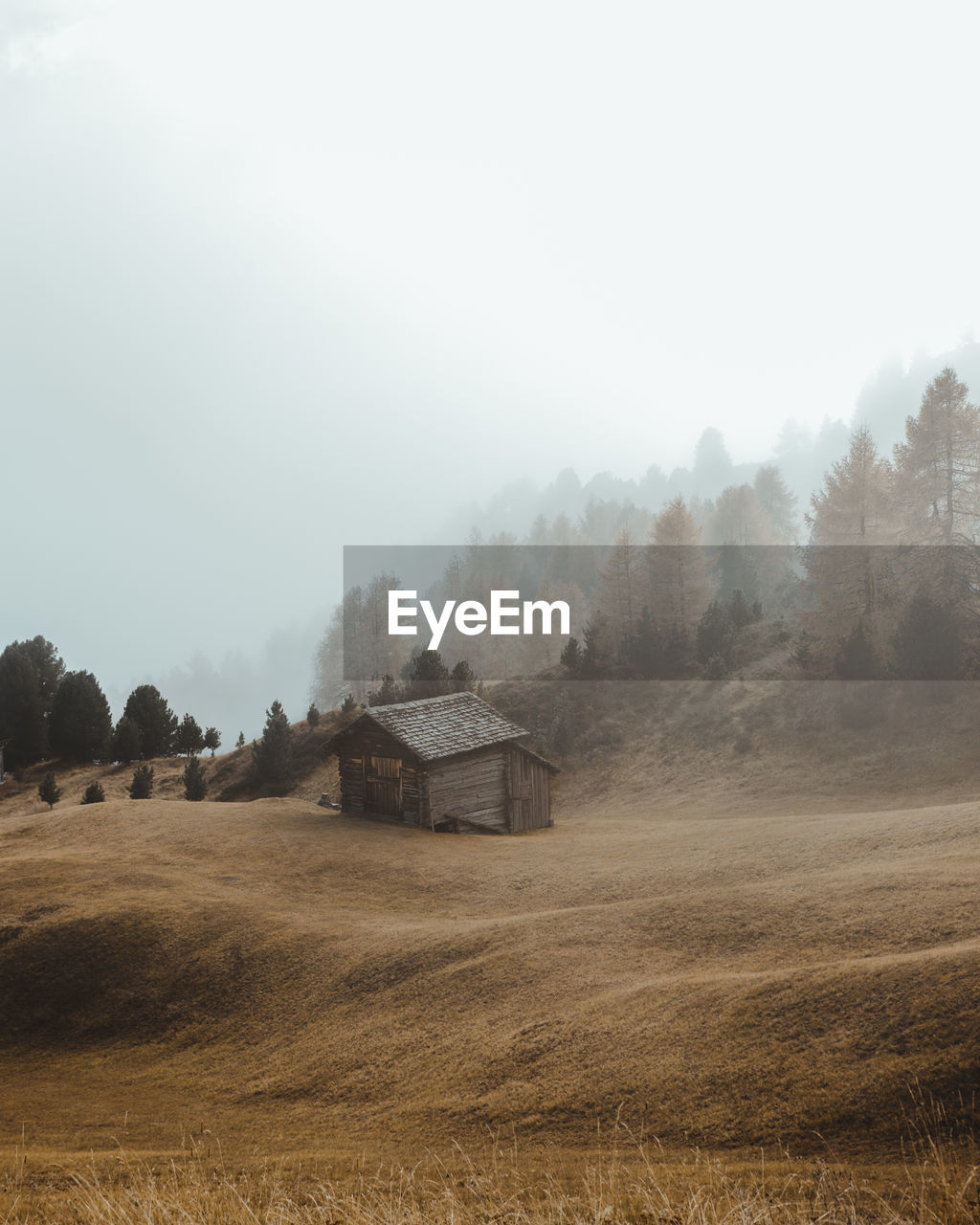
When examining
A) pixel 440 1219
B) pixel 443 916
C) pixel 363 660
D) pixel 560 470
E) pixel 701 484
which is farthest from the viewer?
pixel 560 470

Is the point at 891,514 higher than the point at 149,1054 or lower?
higher

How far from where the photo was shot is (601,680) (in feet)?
176

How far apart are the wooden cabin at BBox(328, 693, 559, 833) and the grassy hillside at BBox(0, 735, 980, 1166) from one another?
13.2ft

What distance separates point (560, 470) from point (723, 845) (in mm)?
160522

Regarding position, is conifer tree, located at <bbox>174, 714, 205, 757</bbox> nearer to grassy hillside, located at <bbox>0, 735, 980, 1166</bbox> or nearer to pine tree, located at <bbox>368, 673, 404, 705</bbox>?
pine tree, located at <bbox>368, 673, 404, 705</bbox>

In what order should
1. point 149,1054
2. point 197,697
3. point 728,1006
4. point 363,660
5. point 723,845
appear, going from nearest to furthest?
1. point 728,1006
2. point 149,1054
3. point 723,845
4. point 363,660
5. point 197,697

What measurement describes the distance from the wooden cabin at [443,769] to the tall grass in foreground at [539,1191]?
2204 cm

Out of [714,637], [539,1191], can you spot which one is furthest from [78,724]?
[539,1191]

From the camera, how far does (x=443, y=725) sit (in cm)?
3328

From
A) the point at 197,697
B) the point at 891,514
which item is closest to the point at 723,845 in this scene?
the point at 891,514

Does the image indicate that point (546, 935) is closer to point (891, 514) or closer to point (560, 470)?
point (891, 514)

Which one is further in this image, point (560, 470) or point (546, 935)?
point (560, 470)

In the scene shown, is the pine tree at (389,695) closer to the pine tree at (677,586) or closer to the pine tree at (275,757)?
the pine tree at (275,757)

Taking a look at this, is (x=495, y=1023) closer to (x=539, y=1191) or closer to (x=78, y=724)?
(x=539, y=1191)
